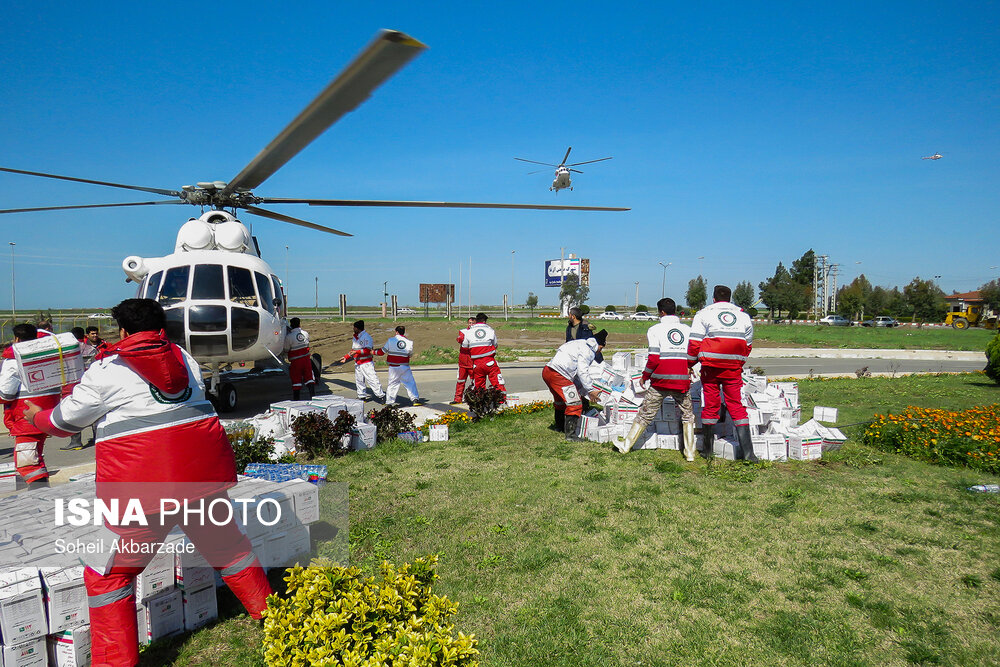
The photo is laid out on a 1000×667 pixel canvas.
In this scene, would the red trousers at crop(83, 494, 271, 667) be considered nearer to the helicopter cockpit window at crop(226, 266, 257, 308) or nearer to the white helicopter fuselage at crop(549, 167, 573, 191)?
the helicopter cockpit window at crop(226, 266, 257, 308)

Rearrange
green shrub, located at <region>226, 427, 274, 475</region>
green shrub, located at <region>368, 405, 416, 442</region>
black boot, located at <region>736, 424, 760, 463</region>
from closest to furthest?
1. green shrub, located at <region>226, 427, 274, 475</region>
2. black boot, located at <region>736, 424, 760, 463</region>
3. green shrub, located at <region>368, 405, 416, 442</region>

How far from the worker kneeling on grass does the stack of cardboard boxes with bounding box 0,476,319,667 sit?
184 inches

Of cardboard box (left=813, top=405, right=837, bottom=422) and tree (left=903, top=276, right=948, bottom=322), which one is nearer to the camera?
cardboard box (left=813, top=405, right=837, bottom=422)

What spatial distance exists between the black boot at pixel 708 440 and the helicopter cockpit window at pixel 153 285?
867cm

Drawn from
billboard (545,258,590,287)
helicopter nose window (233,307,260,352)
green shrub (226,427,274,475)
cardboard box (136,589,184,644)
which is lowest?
cardboard box (136,589,184,644)

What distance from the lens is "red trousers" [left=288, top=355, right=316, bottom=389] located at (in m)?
11.5

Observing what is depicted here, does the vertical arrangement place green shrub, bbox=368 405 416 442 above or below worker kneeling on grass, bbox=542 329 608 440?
below

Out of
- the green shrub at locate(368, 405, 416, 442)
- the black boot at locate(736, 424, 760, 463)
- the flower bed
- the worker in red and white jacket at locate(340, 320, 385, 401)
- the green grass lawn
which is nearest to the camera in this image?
the green grass lawn

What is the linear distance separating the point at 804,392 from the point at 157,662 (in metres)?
14.9

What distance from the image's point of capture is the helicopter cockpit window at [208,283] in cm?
873

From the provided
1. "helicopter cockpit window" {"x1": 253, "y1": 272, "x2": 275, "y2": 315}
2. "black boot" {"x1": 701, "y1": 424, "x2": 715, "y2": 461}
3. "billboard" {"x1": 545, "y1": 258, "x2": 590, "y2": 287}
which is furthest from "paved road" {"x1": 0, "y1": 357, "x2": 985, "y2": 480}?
"billboard" {"x1": 545, "y1": 258, "x2": 590, "y2": 287}

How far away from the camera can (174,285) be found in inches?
345

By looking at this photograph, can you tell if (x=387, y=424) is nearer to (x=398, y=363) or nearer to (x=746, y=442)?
(x=398, y=363)

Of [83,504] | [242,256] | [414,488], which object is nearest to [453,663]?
[83,504]
